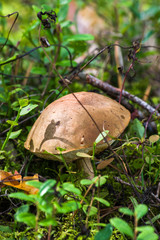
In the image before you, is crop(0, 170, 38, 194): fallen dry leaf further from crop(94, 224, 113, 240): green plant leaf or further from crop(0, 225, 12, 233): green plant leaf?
crop(94, 224, 113, 240): green plant leaf

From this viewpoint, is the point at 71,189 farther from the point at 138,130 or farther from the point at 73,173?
the point at 138,130

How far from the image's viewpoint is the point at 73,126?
120cm

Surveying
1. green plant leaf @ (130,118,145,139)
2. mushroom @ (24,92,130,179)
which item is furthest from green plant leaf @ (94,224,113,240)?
green plant leaf @ (130,118,145,139)

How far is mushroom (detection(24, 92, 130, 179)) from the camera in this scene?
117 centimetres

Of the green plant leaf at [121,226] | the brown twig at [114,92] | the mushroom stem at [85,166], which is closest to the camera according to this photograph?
the green plant leaf at [121,226]

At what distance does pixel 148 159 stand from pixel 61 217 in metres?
0.54

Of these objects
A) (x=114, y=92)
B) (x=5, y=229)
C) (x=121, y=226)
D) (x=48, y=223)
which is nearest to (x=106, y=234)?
(x=121, y=226)

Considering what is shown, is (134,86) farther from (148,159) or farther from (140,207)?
(140,207)

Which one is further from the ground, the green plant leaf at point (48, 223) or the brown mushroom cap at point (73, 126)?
the brown mushroom cap at point (73, 126)

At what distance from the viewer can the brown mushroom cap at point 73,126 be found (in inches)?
46.1

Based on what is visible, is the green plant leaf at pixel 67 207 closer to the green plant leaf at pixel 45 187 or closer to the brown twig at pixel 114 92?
the green plant leaf at pixel 45 187

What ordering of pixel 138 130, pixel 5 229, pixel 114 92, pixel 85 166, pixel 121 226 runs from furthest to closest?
pixel 114 92
pixel 138 130
pixel 85 166
pixel 5 229
pixel 121 226

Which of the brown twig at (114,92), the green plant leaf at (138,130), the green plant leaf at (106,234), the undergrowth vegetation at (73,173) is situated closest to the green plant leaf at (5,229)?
the undergrowth vegetation at (73,173)

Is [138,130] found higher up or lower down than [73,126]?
lower down
